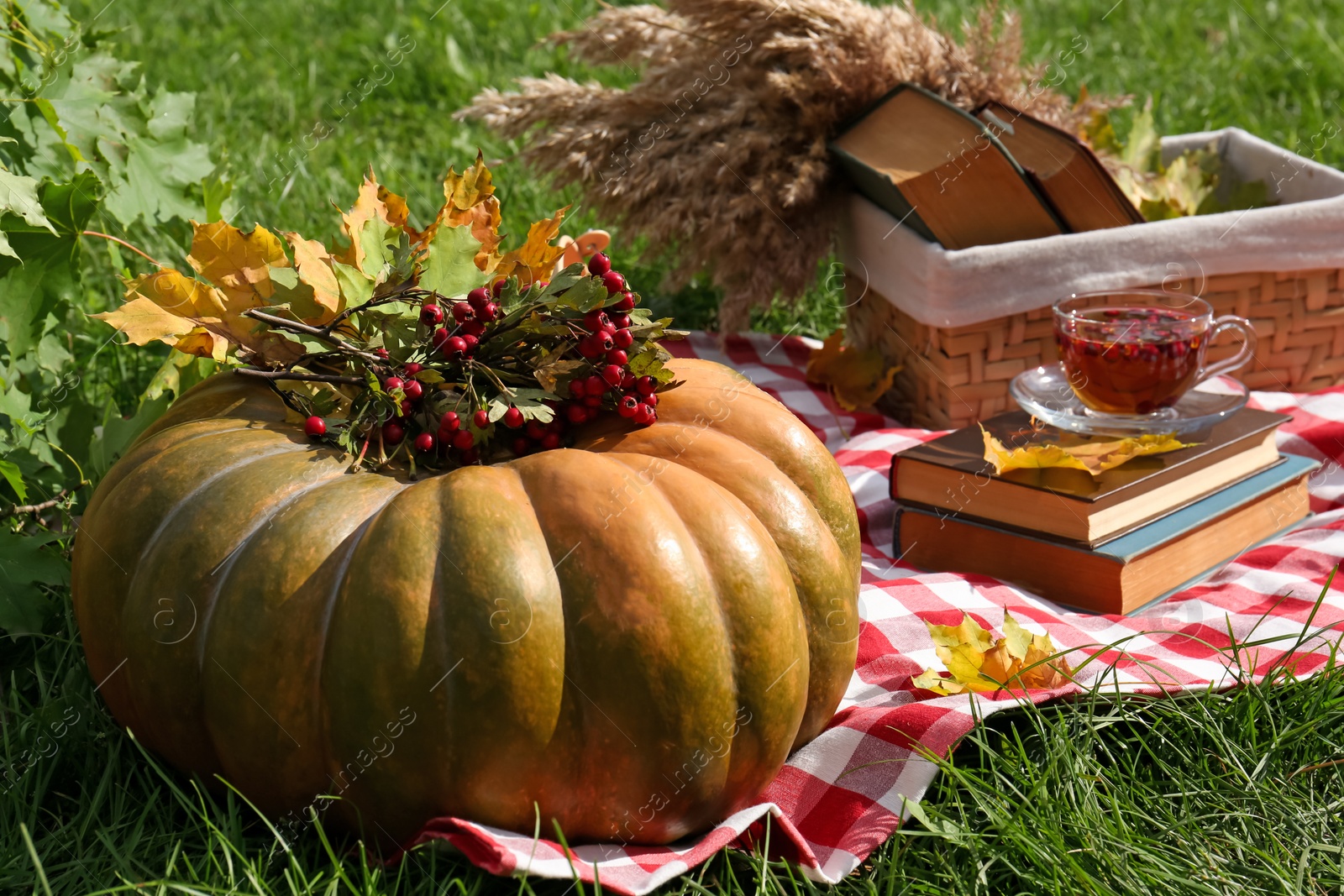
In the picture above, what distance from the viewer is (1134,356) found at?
2.21 m

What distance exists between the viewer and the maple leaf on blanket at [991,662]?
176cm

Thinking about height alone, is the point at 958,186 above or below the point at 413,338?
below

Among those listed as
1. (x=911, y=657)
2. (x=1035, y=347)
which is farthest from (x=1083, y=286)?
(x=911, y=657)

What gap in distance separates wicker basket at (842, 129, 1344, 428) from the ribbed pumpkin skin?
1239 millimetres

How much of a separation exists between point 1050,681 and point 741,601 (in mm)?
599

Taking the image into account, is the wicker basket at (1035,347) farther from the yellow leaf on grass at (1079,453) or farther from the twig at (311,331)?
the twig at (311,331)

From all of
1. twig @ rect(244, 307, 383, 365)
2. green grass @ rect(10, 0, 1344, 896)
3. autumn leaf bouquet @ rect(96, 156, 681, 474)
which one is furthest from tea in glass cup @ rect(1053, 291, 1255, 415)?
twig @ rect(244, 307, 383, 365)

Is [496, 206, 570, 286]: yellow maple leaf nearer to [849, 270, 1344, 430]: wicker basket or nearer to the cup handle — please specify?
[849, 270, 1344, 430]: wicker basket

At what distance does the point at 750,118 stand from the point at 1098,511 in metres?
1.44

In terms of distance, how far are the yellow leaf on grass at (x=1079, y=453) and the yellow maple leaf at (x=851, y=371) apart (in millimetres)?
732

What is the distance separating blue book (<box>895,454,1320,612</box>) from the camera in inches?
79.1

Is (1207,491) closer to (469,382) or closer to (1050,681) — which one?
(1050,681)

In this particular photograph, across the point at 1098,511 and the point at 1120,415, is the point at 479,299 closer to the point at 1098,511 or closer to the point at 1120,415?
the point at 1098,511

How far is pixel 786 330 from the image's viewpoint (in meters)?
3.27
